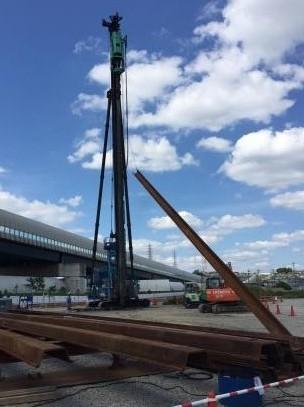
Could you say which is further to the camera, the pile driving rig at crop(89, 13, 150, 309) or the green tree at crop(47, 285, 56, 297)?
the green tree at crop(47, 285, 56, 297)

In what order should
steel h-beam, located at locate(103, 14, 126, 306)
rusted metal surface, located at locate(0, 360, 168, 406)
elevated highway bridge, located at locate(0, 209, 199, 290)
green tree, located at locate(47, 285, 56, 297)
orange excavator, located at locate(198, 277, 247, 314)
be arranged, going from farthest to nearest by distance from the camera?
green tree, located at locate(47, 285, 56, 297)
elevated highway bridge, located at locate(0, 209, 199, 290)
steel h-beam, located at locate(103, 14, 126, 306)
orange excavator, located at locate(198, 277, 247, 314)
rusted metal surface, located at locate(0, 360, 168, 406)

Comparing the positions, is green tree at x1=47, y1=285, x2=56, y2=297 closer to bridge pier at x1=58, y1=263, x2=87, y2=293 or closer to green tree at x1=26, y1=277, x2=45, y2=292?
green tree at x1=26, y1=277, x2=45, y2=292

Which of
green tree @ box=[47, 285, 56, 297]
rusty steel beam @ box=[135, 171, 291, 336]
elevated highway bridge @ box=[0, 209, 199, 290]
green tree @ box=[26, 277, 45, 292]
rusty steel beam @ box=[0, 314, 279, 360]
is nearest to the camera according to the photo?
rusty steel beam @ box=[0, 314, 279, 360]

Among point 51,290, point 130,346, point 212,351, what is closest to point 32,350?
point 130,346

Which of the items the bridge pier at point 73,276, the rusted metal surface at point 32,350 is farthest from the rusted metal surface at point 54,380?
the bridge pier at point 73,276

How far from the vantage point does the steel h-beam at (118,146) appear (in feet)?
152

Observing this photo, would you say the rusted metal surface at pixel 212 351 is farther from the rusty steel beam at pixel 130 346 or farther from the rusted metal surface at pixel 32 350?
the rusted metal surface at pixel 32 350

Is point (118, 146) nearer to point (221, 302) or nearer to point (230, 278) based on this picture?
point (221, 302)

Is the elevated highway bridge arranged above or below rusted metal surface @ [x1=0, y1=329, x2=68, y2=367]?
above

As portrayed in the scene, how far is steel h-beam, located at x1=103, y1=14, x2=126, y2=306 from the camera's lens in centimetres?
4631

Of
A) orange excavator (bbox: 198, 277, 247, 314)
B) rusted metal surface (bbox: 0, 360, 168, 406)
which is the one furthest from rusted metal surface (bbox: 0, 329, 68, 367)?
orange excavator (bbox: 198, 277, 247, 314)

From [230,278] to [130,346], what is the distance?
2.67 meters

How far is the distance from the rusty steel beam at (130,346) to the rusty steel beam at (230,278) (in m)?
2.08

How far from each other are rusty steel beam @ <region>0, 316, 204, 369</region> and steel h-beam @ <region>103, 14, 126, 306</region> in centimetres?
3424
